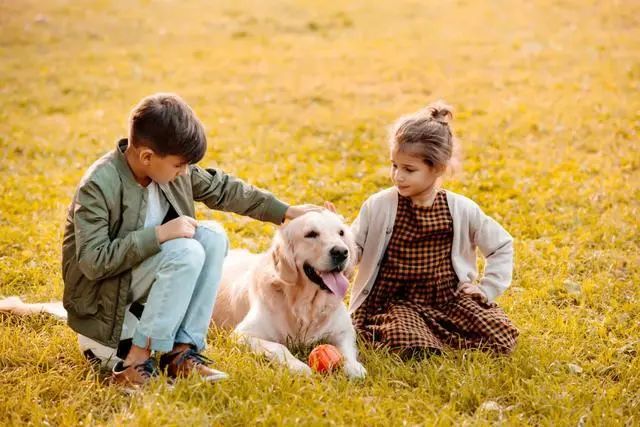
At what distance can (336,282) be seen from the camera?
13.8 ft

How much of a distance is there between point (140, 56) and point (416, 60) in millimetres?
5300

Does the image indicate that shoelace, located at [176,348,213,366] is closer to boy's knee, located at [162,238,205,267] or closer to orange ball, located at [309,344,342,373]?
boy's knee, located at [162,238,205,267]

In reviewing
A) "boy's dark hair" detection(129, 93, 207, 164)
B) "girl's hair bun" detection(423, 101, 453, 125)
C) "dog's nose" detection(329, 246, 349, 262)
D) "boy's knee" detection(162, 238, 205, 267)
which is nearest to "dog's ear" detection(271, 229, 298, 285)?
"dog's nose" detection(329, 246, 349, 262)

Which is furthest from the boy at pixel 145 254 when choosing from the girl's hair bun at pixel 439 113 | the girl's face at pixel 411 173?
the girl's hair bun at pixel 439 113

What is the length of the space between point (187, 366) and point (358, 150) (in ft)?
18.5

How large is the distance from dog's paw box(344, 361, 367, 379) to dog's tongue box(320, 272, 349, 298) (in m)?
0.42

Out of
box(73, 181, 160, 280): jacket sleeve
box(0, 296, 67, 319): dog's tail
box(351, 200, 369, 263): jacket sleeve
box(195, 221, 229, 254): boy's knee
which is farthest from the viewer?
box(351, 200, 369, 263): jacket sleeve

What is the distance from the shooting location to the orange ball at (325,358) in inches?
153

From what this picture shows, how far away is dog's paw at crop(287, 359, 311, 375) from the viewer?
12.6 feet

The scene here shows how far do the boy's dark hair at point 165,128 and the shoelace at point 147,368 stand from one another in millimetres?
1029

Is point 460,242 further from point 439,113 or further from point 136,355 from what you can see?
point 136,355

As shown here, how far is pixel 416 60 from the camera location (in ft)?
44.8

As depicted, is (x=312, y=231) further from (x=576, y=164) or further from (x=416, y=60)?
(x=416, y=60)

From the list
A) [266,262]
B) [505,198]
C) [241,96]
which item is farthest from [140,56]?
[266,262]
